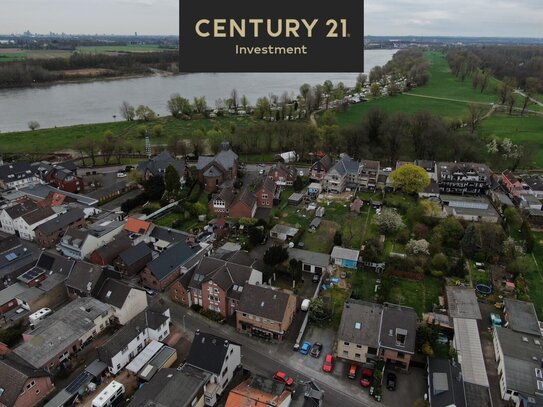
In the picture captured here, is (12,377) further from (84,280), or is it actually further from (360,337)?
(360,337)

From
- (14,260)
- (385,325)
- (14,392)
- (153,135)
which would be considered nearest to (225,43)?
(385,325)

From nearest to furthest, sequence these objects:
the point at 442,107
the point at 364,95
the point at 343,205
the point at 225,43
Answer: the point at 225,43, the point at 343,205, the point at 442,107, the point at 364,95

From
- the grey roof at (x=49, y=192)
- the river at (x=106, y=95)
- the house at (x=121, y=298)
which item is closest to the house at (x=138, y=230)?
the house at (x=121, y=298)

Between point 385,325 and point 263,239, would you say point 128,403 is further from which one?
point 263,239

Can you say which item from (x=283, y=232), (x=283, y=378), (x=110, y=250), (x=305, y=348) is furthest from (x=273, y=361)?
(x=110, y=250)

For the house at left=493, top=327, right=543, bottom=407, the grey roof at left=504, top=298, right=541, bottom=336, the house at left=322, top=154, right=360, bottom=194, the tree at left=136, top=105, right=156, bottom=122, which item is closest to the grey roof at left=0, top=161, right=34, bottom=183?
the house at left=322, top=154, right=360, bottom=194

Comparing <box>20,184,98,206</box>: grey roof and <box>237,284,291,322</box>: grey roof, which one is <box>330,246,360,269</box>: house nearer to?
<box>237,284,291,322</box>: grey roof

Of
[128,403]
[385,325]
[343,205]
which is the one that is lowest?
[128,403]
